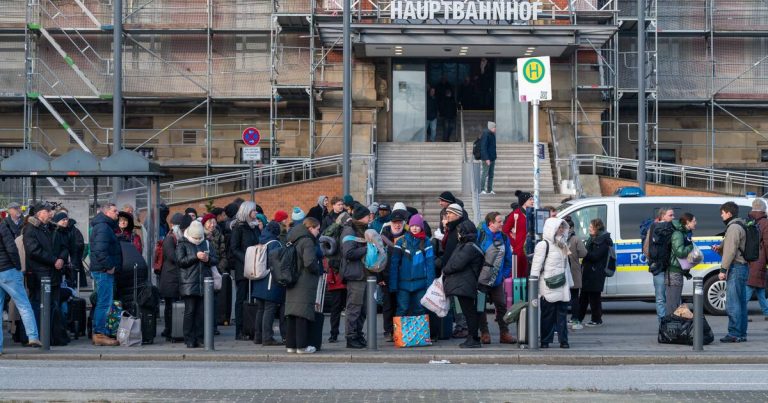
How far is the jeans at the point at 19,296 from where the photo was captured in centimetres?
1634

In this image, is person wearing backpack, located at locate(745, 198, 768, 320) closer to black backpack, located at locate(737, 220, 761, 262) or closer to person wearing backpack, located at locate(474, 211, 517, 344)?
black backpack, located at locate(737, 220, 761, 262)

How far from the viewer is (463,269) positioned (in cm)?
1669

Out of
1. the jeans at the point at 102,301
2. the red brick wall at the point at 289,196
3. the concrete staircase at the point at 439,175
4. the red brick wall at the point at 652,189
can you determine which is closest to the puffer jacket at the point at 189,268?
the jeans at the point at 102,301

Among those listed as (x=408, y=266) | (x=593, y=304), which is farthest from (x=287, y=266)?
(x=593, y=304)

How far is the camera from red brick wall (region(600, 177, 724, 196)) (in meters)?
32.4

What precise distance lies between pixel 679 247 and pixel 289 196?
16.8 meters

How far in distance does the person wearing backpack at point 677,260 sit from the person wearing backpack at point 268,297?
5.25 m

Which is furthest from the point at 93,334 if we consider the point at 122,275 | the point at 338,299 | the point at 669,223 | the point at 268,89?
the point at 268,89

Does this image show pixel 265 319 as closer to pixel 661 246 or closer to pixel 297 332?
pixel 297 332

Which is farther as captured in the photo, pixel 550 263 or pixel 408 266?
pixel 408 266

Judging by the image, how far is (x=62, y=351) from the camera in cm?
Result: 1669

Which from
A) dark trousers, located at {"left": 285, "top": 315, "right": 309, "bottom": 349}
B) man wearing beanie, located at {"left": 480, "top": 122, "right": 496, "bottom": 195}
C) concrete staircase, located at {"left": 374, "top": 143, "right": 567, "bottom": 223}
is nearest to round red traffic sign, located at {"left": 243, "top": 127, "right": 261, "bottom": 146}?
concrete staircase, located at {"left": 374, "top": 143, "right": 567, "bottom": 223}

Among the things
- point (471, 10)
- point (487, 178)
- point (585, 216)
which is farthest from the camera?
point (471, 10)

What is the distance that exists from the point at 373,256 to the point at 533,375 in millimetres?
3131
